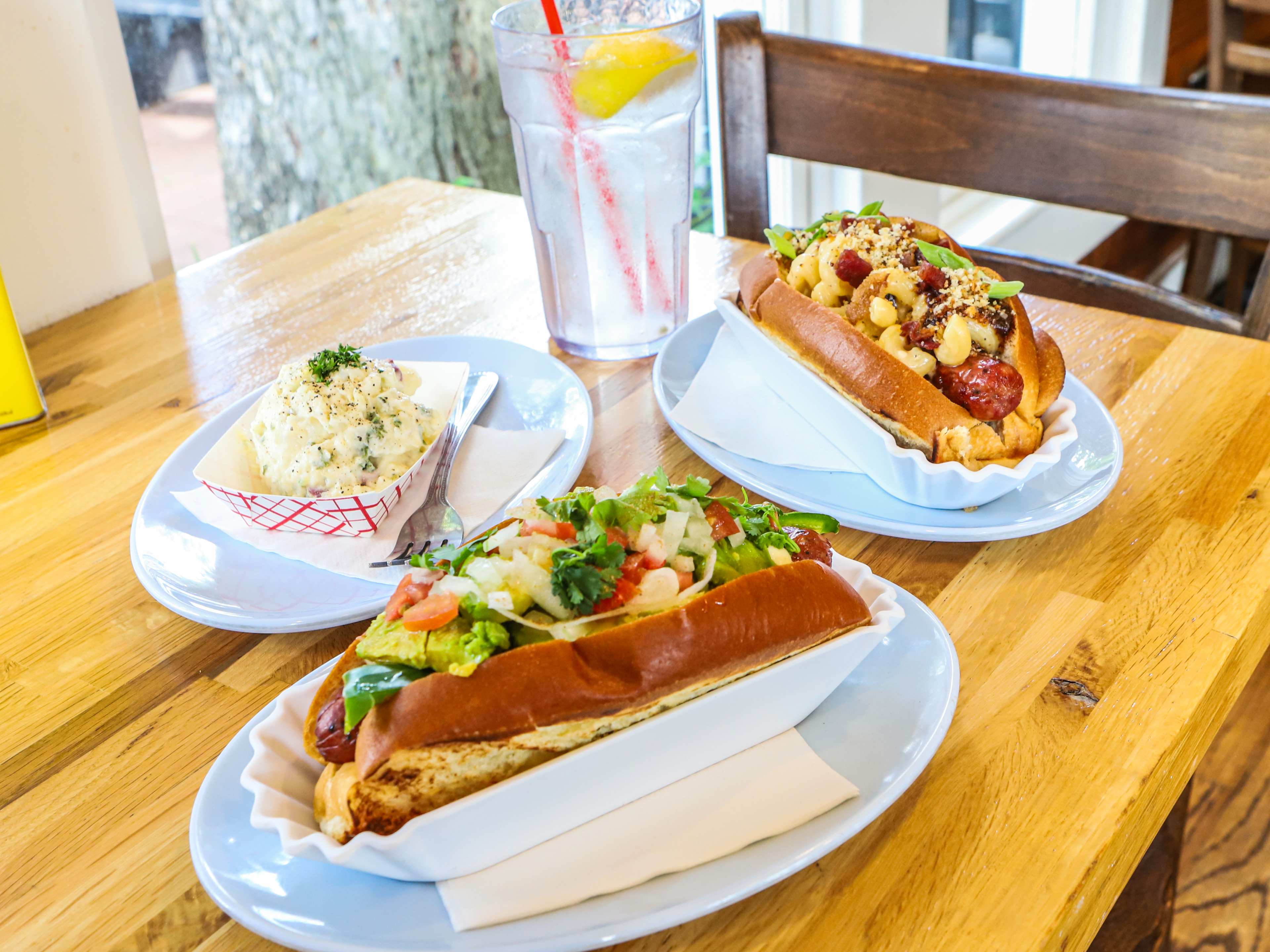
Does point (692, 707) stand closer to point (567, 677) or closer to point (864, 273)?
point (567, 677)

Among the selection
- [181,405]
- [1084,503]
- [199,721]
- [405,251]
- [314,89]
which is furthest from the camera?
[314,89]

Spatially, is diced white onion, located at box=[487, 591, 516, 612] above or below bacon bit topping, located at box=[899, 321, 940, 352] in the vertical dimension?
above

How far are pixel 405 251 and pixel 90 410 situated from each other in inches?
24.8

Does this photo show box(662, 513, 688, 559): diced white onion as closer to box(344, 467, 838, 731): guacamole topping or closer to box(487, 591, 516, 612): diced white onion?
box(344, 467, 838, 731): guacamole topping

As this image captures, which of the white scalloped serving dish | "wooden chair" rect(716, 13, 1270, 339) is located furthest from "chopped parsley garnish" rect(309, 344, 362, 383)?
"wooden chair" rect(716, 13, 1270, 339)

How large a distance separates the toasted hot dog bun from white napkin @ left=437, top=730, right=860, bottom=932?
61 millimetres

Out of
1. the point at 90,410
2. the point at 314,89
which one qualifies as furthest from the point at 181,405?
the point at 314,89

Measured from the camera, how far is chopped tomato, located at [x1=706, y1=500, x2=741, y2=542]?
2.83ft

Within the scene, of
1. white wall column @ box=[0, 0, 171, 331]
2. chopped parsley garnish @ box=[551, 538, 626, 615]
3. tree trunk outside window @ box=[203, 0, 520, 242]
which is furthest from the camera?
tree trunk outside window @ box=[203, 0, 520, 242]

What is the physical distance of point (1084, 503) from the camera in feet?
3.59

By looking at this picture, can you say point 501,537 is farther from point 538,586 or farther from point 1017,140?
point 1017,140

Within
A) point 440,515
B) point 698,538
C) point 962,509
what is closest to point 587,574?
point 698,538

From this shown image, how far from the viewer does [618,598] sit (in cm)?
79

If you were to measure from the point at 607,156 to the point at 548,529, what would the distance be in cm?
74
